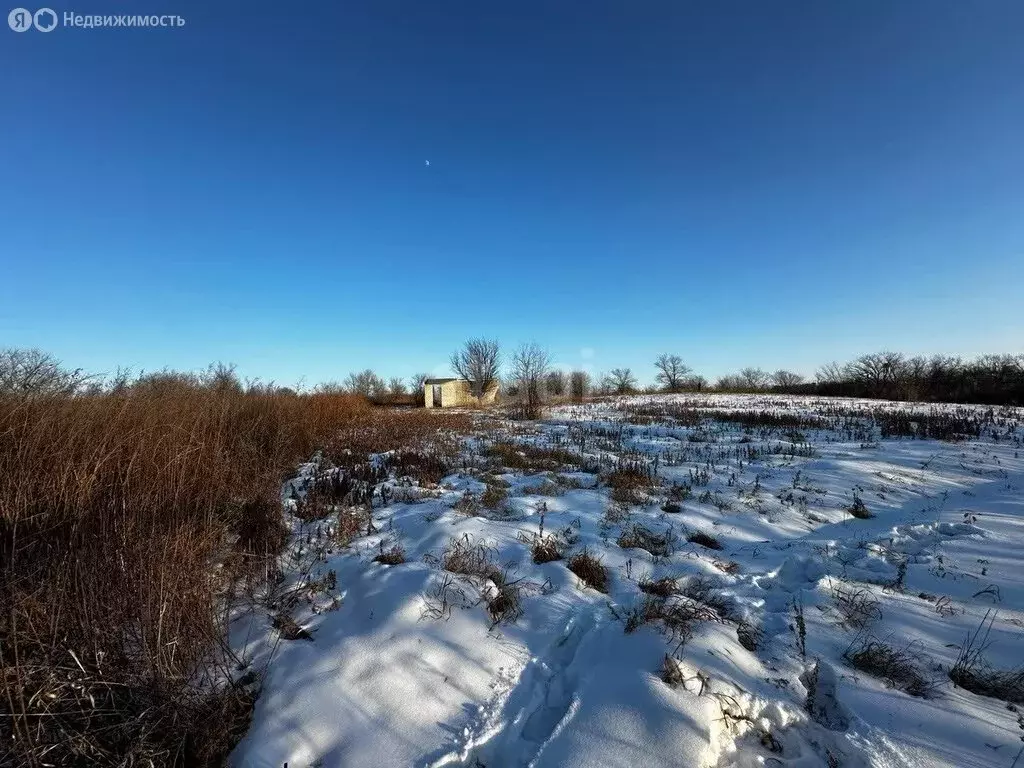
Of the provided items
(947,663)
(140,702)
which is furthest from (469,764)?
(947,663)

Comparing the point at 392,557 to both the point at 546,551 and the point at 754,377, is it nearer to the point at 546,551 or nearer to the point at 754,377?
the point at 546,551

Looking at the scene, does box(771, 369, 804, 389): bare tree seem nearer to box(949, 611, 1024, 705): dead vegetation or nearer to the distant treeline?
the distant treeline

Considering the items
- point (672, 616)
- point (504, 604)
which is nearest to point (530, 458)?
point (504, 604)

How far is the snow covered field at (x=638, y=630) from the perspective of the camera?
2219mm

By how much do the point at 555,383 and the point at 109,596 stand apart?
193 feet

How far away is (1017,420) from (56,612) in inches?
861

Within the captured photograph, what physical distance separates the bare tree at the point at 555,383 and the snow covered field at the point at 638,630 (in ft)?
156

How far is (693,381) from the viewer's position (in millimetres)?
59594

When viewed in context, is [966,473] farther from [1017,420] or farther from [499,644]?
[1017,420]

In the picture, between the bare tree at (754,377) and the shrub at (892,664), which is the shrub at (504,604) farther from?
the bare tree at (754,377)

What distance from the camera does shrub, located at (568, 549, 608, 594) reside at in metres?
3.63

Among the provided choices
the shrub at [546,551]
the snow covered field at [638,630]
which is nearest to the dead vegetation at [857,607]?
the snow covered field at [638,630]

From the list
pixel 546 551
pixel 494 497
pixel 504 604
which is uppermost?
pixel 494 497

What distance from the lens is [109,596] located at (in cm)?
242
